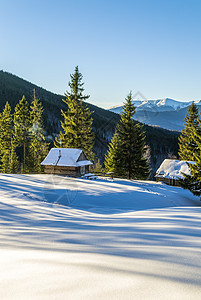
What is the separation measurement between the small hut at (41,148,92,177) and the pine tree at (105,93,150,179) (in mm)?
7061

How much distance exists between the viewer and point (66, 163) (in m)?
27.2

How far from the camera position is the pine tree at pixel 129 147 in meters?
31.3

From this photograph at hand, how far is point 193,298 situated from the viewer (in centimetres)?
139

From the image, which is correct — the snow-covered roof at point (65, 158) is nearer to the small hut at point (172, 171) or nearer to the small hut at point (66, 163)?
the small hut at point (66, 163)

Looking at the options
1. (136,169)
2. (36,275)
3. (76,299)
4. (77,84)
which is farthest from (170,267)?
(77,84)

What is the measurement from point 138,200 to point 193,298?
14.8 m

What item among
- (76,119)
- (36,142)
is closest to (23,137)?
(36,142)

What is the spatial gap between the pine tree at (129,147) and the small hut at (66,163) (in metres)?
7.06

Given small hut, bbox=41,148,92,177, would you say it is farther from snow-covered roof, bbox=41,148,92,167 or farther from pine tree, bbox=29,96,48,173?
pine tree, bbox=29,96,48,173

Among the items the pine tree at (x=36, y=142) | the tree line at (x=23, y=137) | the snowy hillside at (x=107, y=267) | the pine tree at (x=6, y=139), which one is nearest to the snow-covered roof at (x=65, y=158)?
the tree line at (x=23, y=137)

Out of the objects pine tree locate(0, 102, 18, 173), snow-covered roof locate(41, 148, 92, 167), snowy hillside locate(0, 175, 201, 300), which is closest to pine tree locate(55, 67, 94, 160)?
snow-covered roof locate(41, 148, 92, 167)

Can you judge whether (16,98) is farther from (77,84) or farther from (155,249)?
(155,249)

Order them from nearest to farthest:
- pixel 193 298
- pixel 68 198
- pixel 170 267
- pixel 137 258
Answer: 1. pixel 193 298
2. pixel 170 267
3. pixel 137 258
4. pixel 68 198

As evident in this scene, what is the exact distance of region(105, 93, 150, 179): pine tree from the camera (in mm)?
31266
